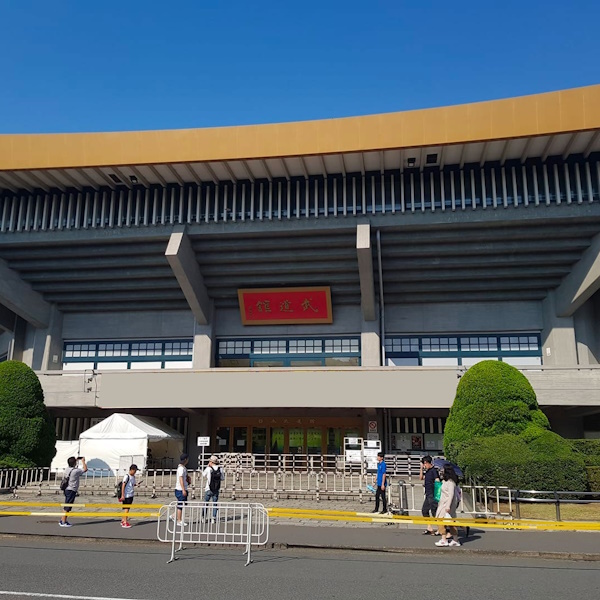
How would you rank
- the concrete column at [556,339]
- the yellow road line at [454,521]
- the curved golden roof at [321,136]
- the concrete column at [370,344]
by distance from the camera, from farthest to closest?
the concrete column at [370,344], the concrete column at [556,339], the curved golden roof at [321,136], the yellow road line at [454,521]

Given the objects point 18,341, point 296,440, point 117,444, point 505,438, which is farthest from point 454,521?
point 18,341

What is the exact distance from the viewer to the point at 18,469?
20.2 m

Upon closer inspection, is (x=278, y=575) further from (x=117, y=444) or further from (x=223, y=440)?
(x=223, y=440)

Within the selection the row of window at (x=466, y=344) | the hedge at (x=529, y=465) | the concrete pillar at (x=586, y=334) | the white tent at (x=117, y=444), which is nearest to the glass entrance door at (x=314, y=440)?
the row of window at (x=466, y=344)

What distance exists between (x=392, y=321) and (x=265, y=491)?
560 inches

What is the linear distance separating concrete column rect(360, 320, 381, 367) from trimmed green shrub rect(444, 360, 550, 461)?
10219mm

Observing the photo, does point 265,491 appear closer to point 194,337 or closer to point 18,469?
point 18,469

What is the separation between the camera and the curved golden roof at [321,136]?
22.6m

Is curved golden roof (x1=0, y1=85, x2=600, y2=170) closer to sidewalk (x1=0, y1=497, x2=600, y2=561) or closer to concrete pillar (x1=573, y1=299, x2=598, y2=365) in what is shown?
concrete pillar (x1=573, y1=299, x2=598, y2=365)

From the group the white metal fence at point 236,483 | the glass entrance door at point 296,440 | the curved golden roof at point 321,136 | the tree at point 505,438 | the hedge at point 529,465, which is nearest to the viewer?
the hedge at point 529,465

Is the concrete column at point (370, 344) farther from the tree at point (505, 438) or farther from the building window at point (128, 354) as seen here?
the tree at point (505, 438)

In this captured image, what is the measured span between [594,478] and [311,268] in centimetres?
1626

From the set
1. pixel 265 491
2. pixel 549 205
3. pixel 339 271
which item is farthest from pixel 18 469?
pixel 549 205

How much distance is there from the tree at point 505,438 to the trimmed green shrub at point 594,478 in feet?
1.86
